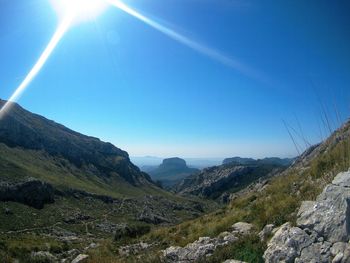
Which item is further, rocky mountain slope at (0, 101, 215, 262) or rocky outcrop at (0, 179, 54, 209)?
rocky outcrop at (0, 179, 54, 209)

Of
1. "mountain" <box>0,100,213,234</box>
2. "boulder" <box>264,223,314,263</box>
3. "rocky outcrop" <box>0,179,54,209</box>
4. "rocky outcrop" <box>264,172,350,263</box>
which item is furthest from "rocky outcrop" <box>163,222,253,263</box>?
"rocky outcrop" <box>0,179,54,209</box>

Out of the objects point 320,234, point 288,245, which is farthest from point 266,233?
point 320,234

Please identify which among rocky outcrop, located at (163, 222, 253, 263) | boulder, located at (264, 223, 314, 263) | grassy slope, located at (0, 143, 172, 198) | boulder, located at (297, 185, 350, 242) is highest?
boulder, located at (297, 185, 350, 242)

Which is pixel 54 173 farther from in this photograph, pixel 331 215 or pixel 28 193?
pixel 331 215

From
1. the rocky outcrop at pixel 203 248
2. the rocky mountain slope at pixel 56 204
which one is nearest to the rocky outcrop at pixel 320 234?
the rocky outcrop at pixel 203 248

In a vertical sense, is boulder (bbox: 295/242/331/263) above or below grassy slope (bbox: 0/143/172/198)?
above

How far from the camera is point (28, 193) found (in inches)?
3629

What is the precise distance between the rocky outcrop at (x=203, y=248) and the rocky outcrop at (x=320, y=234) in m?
2.77

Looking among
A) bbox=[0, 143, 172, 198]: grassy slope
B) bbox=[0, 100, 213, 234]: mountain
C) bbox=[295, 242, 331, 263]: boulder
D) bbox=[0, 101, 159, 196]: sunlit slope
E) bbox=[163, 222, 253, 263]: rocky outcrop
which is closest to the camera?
bbox=[295, 242, 331, 263]: boulder

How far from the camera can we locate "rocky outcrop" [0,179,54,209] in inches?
3440

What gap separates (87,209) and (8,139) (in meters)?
71.1

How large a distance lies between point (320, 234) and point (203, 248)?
4476 millimetres

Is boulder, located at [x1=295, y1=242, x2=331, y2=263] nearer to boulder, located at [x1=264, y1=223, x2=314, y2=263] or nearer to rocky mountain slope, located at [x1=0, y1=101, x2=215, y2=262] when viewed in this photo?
boulder, located at [x1=264, y1=223, x2=314, y2=263]

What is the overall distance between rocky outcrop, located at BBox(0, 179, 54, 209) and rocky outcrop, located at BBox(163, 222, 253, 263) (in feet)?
270
